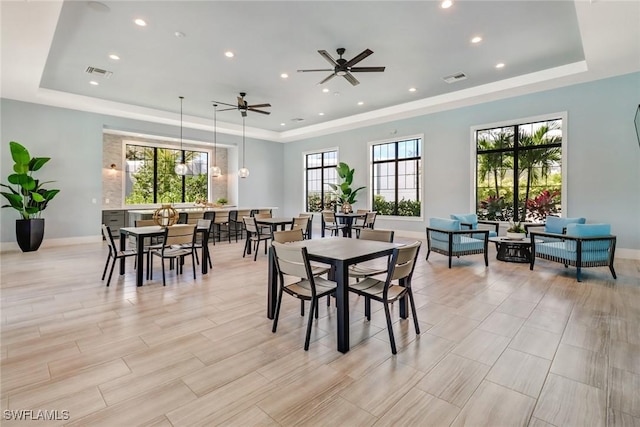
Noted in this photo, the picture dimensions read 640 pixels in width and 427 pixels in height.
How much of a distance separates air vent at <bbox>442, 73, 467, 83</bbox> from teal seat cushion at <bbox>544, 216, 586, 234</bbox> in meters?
3.32

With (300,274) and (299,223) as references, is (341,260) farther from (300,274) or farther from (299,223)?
(299,223)

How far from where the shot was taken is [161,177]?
10375mm

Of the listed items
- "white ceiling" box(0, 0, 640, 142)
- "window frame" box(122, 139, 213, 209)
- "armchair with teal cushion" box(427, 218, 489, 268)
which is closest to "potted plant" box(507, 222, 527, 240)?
"armchair with teal cushion" box(427, 218, 489, 268)

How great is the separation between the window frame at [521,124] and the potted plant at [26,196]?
9.85 m

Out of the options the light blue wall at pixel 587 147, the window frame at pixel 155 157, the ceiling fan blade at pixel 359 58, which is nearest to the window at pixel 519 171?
the light blue wall at pixel 587 147

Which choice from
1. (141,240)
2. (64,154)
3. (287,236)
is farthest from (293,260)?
(64,154)

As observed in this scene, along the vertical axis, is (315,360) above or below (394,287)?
below

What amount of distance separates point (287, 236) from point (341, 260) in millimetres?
1470

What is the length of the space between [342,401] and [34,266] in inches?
247

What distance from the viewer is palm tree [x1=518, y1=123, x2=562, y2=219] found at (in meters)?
6.76

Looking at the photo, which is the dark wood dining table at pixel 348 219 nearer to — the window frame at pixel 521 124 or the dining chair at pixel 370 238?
the window frame at pixel 521 124

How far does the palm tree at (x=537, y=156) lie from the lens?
22.2 feet

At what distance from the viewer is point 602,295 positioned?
151 inches

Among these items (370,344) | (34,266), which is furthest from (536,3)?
(34,266)
